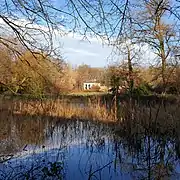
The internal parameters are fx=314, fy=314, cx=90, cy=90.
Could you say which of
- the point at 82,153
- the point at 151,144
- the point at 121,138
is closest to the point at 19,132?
the point at 82,153

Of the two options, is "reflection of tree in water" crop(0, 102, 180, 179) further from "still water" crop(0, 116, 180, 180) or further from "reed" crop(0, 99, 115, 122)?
"reed" crop(0, 99, 115, 122)

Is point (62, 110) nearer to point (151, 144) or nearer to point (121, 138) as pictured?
point (121, 138)

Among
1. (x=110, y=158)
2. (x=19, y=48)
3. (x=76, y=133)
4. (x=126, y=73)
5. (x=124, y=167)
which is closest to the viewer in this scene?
(x=19, y=48)

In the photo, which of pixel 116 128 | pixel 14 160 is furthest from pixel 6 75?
pixel 116 128

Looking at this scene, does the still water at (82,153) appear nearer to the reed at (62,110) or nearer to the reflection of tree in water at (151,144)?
the reflection of tree in water at (151,144)

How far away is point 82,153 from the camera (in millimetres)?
5773

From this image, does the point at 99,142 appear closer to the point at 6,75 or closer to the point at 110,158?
the point at 110,158

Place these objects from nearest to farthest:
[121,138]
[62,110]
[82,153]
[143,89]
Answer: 1. [82,153]
2. [121,138]
3. [62,110]
4. [143,89]

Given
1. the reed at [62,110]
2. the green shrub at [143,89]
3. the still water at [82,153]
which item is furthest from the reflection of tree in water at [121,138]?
the green shrub at [143,89]

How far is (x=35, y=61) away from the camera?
3.92 metres

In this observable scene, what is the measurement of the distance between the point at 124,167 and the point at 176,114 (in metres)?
3.23

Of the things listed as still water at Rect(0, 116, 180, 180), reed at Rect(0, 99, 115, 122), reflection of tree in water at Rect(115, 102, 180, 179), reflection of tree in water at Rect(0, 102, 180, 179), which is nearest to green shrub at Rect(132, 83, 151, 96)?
reed at Rect(0, 99, 115, 122)

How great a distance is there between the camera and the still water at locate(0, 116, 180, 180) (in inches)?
176

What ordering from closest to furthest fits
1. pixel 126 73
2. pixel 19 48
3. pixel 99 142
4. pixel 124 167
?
1. pixel 19 48
2. pixel 124 167
3. pixel 99 142
4. pixel 126 73
